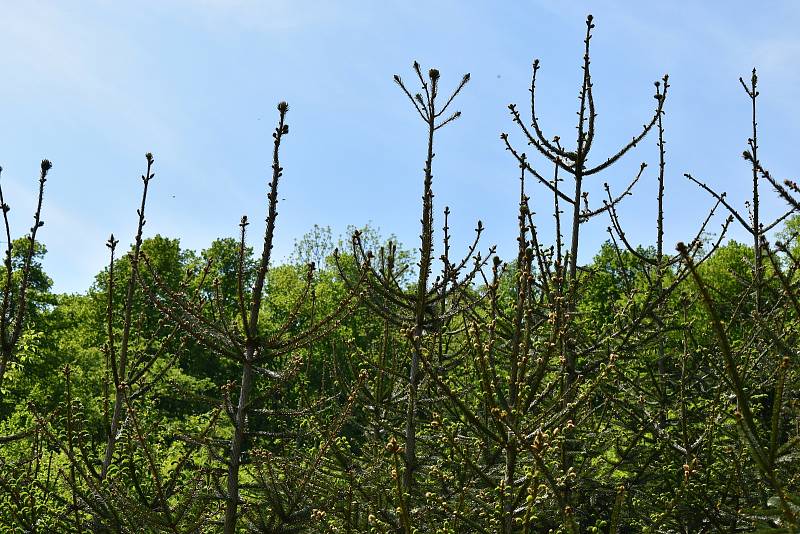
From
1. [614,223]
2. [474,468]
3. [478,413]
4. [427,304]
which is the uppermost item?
[614,223]

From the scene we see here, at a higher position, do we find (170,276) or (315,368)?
(170,276)

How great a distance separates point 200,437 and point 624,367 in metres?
5.11

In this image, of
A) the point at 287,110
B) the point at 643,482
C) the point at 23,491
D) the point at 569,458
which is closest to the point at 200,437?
the point at 23,491

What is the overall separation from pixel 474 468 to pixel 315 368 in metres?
27.2

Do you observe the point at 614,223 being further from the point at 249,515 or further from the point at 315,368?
the point at 315,368

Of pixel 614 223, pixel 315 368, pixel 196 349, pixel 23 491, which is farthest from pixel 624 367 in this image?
pixel 196 349

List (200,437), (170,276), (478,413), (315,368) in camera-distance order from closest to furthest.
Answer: (200,437) < (478,413) < (315,368) < (170,276)

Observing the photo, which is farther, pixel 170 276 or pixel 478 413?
pixel 170 276

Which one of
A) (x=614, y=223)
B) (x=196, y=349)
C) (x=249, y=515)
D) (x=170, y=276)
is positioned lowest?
(x=249, y=515)

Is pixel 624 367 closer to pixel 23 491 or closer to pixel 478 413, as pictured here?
pixel 478 413

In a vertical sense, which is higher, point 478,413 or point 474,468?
point 478,413

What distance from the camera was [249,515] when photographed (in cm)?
698

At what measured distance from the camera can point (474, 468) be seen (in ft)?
14.6

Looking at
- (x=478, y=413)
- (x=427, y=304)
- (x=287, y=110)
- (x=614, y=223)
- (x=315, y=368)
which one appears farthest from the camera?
(x=315, y=368)
